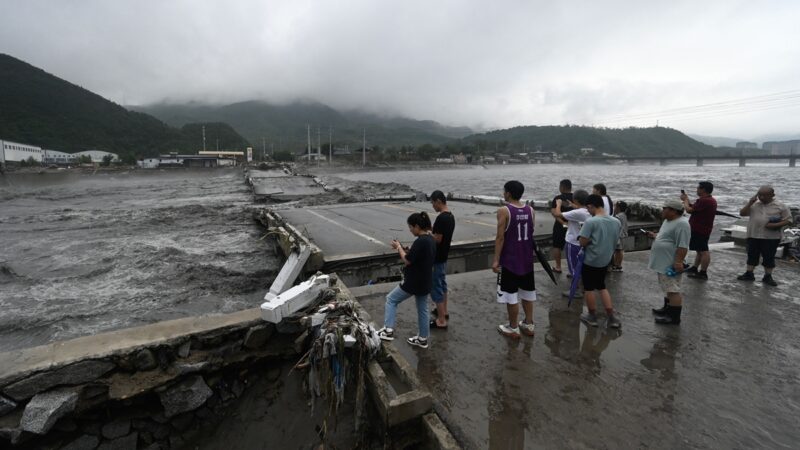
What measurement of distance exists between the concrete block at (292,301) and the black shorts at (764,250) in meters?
7.32

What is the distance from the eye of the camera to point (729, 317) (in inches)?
216

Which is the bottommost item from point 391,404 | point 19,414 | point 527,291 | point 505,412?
point 19,414

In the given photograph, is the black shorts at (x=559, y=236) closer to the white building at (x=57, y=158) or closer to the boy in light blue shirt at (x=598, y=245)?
the boy in light blue shirt at (x=598, y=245)

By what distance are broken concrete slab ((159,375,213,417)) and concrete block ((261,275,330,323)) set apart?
1087 millimetres

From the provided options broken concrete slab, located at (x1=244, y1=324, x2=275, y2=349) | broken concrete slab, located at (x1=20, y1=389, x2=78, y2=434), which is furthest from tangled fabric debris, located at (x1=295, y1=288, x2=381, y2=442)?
broken concrete slab, located at (x1=20, y1=389, x2=78, y2=434)

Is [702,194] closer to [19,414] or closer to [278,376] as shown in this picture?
[278,376]

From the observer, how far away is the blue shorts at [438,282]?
5059mm

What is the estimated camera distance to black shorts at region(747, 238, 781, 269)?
6.52 meters

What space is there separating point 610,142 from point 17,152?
184454mm

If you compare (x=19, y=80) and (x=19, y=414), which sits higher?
(x=19, y=80)

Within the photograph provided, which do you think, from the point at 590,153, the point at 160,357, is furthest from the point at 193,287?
the point at 590,153

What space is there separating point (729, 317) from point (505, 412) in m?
4.26

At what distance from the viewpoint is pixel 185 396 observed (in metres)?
4.60

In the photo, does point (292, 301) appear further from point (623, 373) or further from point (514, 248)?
point (623, 373)
